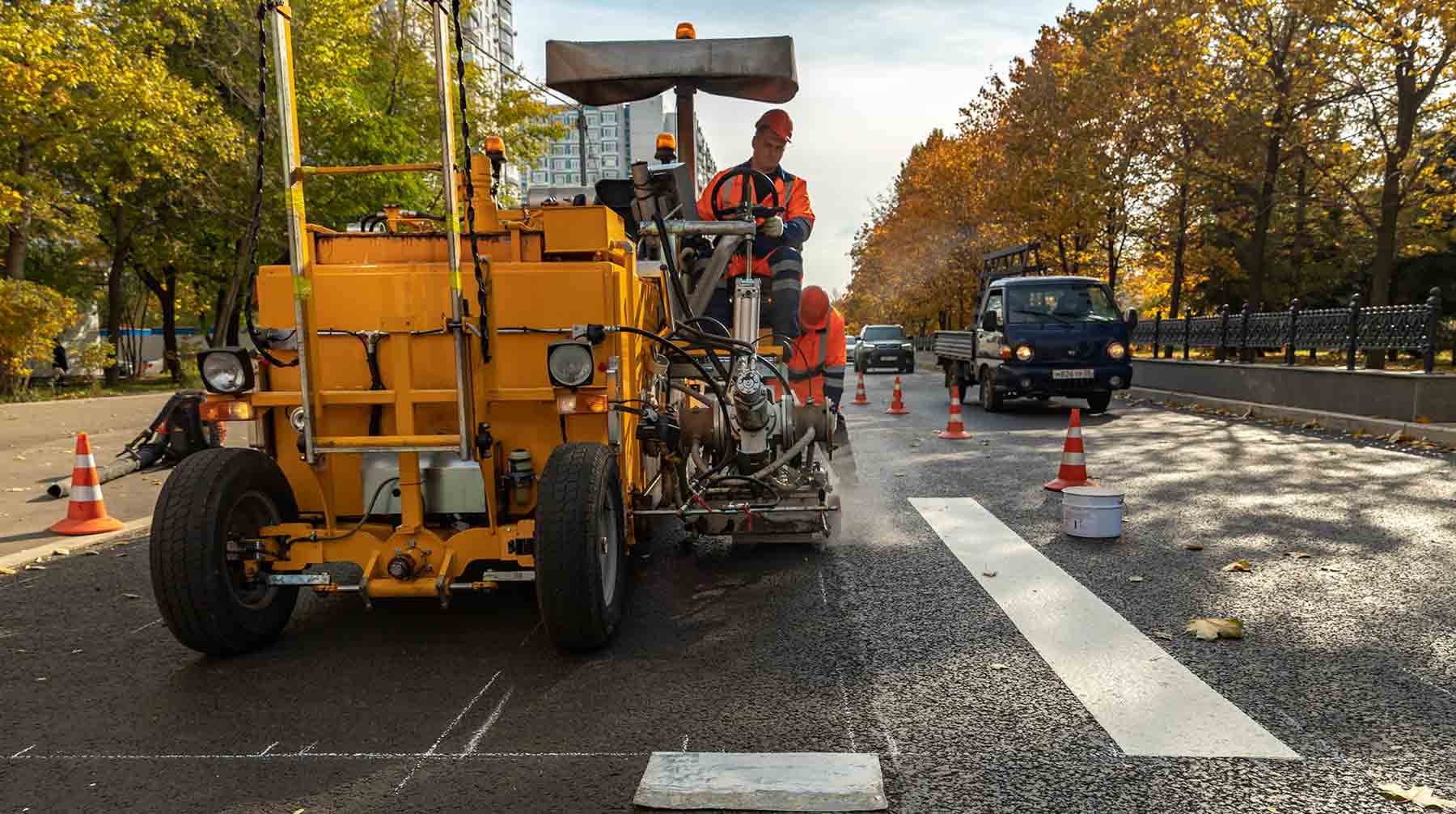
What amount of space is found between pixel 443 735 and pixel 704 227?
9.87 feet

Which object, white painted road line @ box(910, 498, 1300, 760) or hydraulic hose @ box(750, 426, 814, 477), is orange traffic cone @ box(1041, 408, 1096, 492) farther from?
hydraulic hose @ box(750, 426, 814, 477)

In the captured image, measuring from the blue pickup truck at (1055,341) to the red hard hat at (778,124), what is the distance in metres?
8.98

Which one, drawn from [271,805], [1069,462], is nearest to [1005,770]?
[271,805]

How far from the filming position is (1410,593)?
4.77 m

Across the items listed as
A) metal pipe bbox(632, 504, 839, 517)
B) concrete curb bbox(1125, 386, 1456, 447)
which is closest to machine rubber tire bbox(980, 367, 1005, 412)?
concrete curb bbox(1125, 386, 1456, 447)

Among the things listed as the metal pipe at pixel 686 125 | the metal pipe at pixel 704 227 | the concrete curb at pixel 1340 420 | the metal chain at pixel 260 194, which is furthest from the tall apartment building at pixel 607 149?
the metal chain at pixel 260 194

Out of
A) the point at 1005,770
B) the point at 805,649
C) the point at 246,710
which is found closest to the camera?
the point at 1005,770

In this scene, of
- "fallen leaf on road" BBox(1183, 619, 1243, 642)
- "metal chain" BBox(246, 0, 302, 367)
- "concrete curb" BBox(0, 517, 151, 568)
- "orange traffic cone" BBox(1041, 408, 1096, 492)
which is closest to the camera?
"metal chain" BBox(246, 0, 302, 367)

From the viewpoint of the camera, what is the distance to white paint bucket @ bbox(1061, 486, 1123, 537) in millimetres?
6129

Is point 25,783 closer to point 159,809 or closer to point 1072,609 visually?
point 159,809

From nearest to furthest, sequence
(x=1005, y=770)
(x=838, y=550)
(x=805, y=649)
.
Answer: (x=1005, y=770) < (x=805, y=649) < (x=838, y=550)

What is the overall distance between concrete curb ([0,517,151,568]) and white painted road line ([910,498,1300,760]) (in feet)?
17.2

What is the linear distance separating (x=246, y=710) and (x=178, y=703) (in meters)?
0.31

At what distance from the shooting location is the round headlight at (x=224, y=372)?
408 cm
